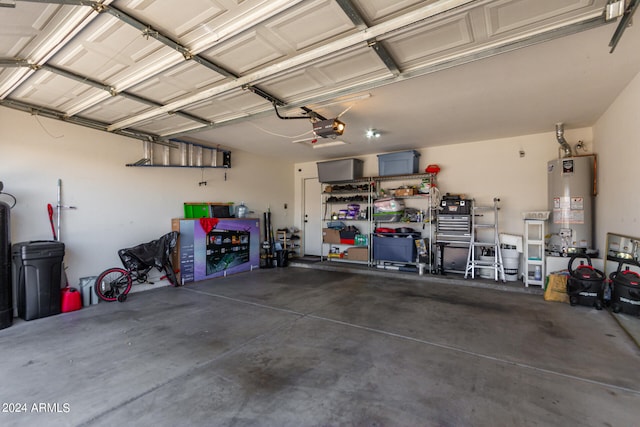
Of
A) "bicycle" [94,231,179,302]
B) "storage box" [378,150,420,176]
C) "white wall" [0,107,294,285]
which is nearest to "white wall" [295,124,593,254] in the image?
"storage box" [378,150,420,176]

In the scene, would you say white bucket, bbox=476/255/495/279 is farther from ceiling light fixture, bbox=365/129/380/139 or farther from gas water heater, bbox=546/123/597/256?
ceiling light fixture, bbox=365/129/380/139

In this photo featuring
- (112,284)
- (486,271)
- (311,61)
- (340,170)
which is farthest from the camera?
(340,170)

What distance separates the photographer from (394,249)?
20.8ft

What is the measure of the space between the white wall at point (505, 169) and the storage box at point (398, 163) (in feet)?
1.45

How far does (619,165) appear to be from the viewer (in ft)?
12.2

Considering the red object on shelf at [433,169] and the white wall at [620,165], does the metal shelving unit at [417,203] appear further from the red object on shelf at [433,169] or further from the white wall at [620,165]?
the white wall at [620,165]

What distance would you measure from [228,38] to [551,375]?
3.75 metres

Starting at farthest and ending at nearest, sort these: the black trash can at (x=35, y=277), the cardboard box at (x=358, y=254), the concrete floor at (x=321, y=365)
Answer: the cardboard box at (x=358, y=254) < the black trash can at (x=35, y=277) < the concrete floor at (x=321, y=365)

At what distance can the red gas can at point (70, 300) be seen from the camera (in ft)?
12.6

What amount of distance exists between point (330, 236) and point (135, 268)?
440 centimetres

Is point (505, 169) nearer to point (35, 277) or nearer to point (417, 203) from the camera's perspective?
point (417, 203)

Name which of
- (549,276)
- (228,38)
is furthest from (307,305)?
(549,276)

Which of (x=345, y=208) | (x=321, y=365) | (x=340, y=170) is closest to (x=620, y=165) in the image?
(x=321, y=365)

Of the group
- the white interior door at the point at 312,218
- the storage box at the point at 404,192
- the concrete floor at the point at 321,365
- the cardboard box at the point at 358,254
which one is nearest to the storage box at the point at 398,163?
the storage box at the point at 404,192
